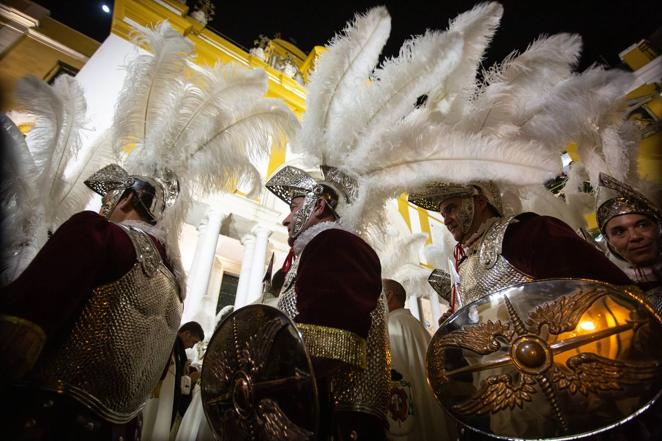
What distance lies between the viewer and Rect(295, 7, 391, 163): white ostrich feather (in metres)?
2.15

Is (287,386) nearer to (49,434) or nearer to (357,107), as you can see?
(49,434)

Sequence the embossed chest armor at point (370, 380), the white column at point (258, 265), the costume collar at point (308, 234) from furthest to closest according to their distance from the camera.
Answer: the white column at point (258, 265) → the costume collar at point (308, 234) → the embossed chest armor at point (370, 380)

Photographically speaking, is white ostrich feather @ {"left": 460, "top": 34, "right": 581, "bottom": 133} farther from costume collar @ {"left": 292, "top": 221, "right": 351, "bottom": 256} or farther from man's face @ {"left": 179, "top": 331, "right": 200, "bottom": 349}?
man's face @ {"left": 179, "top": 331, "right": 200, "bottom": 349}

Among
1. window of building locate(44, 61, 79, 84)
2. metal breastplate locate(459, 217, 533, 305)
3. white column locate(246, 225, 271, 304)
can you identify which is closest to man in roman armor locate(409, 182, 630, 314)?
metal breastplate locate(459, 217, 533, 305)

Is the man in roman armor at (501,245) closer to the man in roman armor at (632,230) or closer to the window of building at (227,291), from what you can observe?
the man in roman armor at (632,230)

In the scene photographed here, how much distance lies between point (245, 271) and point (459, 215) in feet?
22.0

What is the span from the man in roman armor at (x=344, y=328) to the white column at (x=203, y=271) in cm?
525

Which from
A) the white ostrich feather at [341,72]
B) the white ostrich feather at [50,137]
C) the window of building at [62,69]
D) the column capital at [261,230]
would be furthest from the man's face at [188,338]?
the window of building at [62,69]

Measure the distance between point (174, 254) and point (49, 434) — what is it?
1031 mm

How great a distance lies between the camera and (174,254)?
1.99 m

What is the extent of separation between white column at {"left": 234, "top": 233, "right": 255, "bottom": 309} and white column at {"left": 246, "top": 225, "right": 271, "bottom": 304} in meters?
0.10

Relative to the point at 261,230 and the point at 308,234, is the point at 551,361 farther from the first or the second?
the point at 261,230

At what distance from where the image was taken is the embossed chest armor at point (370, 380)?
4.53ft

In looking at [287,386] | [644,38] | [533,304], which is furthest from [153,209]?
[644,38]
